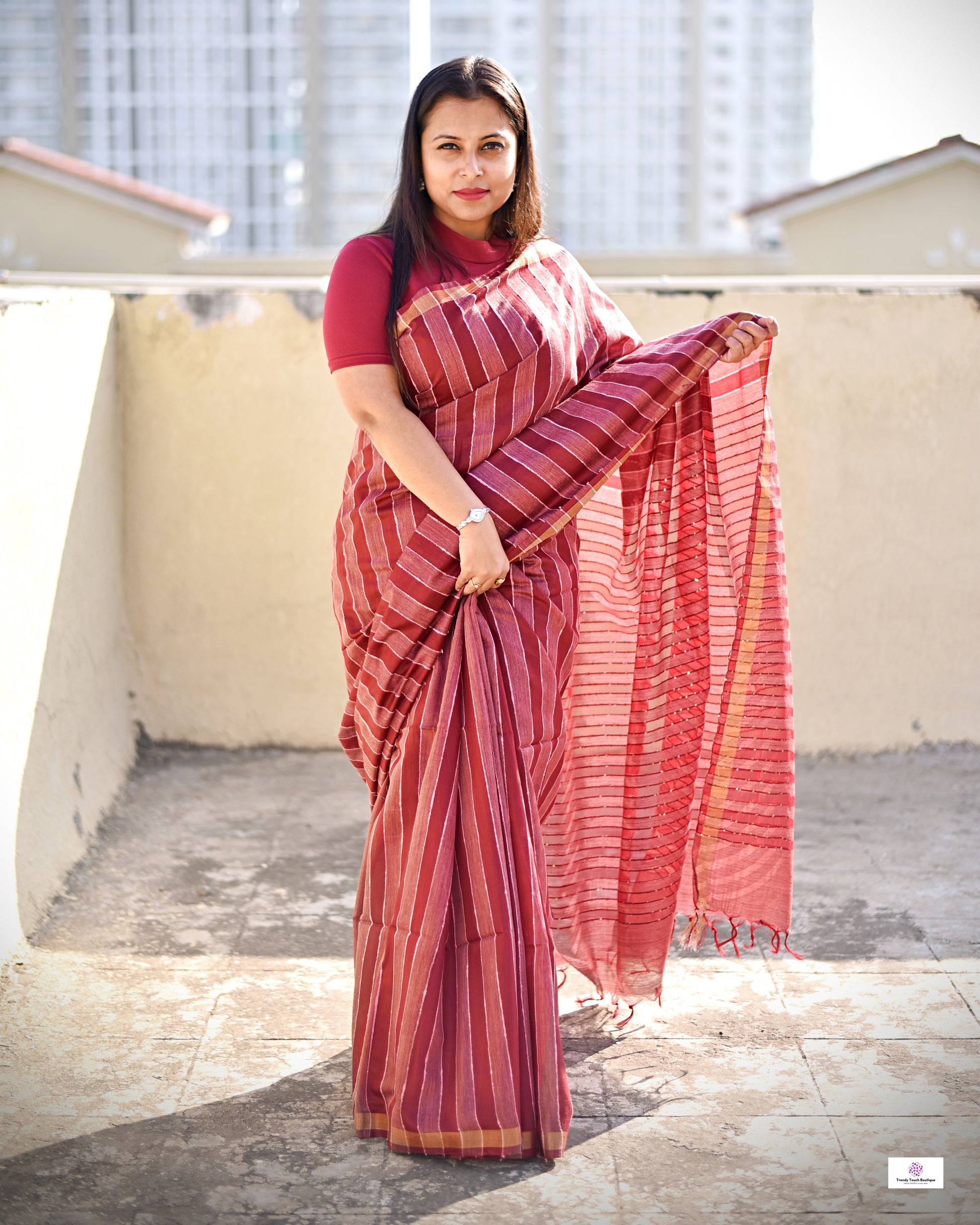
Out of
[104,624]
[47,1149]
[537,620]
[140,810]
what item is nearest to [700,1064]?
[537,620]

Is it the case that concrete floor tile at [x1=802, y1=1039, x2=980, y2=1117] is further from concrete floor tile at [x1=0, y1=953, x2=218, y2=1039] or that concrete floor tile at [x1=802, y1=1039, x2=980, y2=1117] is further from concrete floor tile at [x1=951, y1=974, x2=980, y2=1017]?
concrete floor tile at [x1=0, y1=953, x2=218, y2=1039]

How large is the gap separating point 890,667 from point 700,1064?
6.29 ft

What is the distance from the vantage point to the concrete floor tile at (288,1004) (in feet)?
7.44

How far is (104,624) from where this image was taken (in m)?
3.50

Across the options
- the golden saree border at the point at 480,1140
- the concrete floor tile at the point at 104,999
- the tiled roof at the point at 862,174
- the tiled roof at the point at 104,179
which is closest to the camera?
the golden saree border at the point at 480,1140

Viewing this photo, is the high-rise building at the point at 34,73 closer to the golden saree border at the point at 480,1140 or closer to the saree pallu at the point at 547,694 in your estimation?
the saree pallu at the point at 547,694

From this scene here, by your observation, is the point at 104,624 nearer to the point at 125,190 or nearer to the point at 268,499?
the point at 268,499

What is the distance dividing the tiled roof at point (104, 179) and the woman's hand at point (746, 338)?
11.3 metres

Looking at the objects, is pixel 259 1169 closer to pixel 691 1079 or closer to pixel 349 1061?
pixel 349 1061

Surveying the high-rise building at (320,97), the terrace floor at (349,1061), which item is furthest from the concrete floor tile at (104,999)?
the high-rise building at (320,97)

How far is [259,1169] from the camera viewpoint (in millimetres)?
1850

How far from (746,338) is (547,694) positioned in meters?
0.69

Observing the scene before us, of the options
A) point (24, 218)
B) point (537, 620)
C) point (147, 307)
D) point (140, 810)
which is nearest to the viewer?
point (537, 620)

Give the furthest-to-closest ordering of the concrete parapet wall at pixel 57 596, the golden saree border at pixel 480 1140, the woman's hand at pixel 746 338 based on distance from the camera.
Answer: the concrete parapet wall at pixel 57 596, the woman's hand at pixel 746 338, the golden saree border at pixel 480 1140
